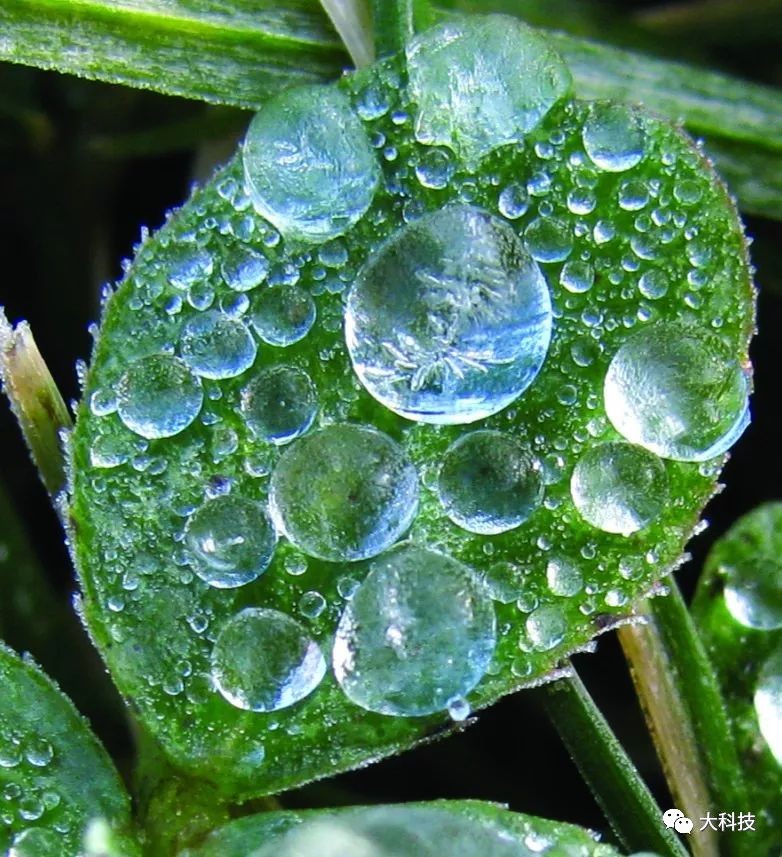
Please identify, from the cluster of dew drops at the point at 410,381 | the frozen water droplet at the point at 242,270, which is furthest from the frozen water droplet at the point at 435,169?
the frozen water droplet at the point at 242,270

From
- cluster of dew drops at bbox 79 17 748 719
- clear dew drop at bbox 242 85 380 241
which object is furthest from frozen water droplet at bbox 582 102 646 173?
clear dew drop at bbox 242 85 380 241

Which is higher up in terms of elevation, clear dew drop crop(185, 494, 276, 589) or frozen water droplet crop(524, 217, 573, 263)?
frozen water droplet crop(524, 217, 573, 263)

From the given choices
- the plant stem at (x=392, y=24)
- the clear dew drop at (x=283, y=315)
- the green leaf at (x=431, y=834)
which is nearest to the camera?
the green leaf at (x=431, y=834)

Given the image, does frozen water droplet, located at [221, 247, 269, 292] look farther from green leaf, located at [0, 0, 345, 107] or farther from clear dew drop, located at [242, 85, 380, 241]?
green leaf, located at [0, 0, 345, 107]

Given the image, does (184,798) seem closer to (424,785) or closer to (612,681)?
(424,785)

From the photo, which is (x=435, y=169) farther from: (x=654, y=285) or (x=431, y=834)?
(x=431, y=834)

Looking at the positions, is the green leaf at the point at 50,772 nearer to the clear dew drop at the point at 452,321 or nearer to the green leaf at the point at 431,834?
the green leaf at the point at 431,834
